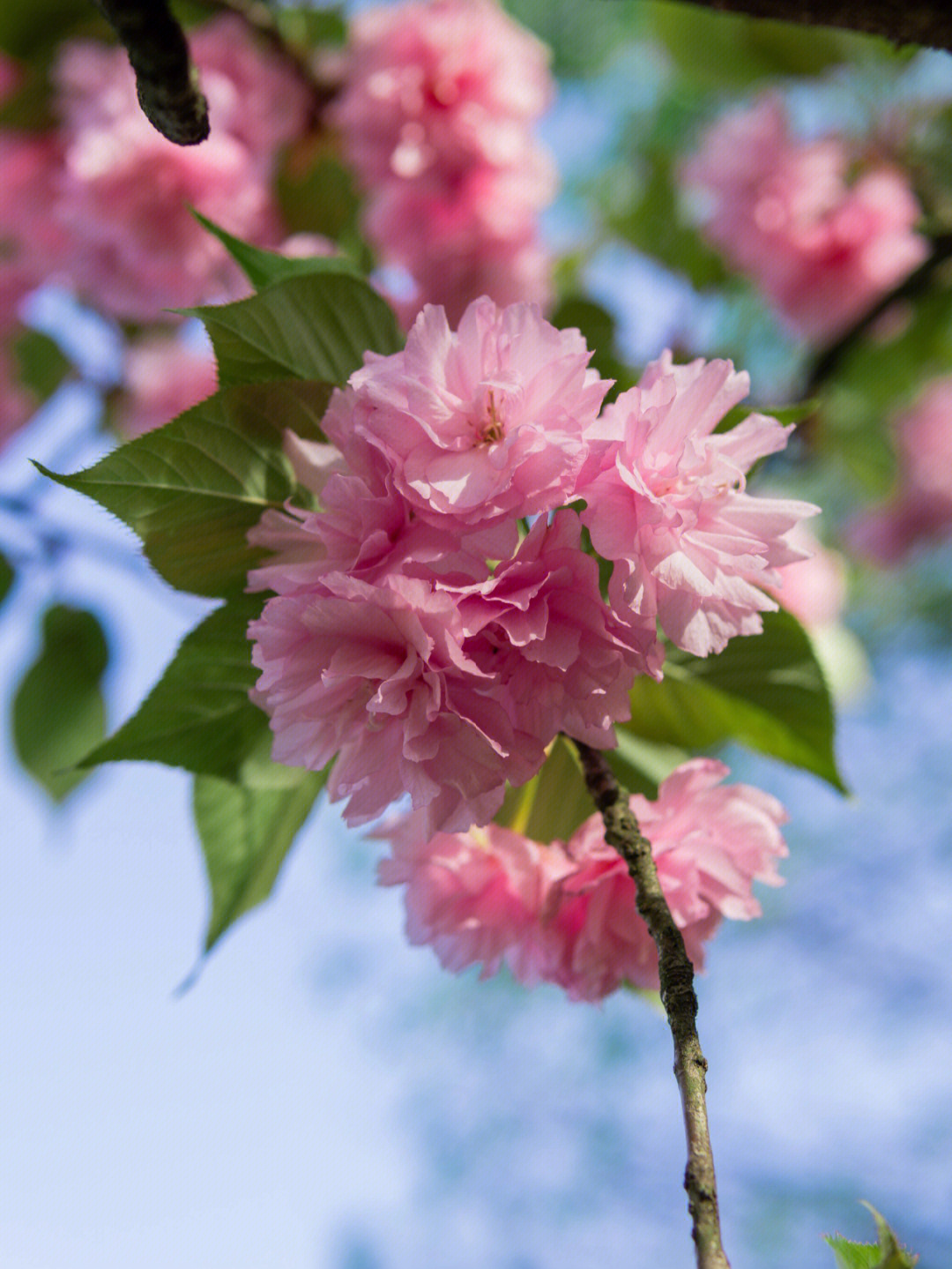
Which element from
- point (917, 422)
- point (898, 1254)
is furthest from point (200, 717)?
point (917, 422)

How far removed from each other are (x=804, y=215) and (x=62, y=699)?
931mm

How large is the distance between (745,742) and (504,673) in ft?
0.72

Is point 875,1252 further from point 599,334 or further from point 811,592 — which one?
point 811,592

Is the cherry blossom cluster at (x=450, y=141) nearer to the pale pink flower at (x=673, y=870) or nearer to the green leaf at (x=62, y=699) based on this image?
the green leaf at (x=62, y=699)

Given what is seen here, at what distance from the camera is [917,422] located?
4.97ft

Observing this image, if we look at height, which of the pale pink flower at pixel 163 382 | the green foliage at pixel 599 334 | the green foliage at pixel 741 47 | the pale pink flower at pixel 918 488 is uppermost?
the green foliage at pixel 741 47

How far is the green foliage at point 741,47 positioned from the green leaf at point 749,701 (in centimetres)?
100

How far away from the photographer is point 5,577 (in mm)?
828

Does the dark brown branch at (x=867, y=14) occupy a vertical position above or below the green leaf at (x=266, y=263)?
above

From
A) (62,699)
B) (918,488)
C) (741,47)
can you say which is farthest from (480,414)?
(918,488)

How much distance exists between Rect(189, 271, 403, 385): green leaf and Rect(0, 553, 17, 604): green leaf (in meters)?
0.52

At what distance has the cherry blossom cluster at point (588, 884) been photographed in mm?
388

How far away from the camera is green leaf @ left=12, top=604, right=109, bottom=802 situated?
0.93 meters

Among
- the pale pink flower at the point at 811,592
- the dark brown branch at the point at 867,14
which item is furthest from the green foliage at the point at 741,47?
the dark brown branch at the point at 867,14
